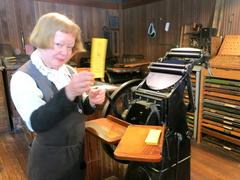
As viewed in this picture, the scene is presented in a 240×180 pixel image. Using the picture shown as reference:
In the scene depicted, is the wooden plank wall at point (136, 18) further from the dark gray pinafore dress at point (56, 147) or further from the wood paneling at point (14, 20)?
the dark gray pinafore dress at point (56, 147)

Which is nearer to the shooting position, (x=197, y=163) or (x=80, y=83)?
(x=80, y=83)

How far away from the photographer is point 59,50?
3.15ft

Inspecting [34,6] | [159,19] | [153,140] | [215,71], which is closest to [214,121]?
[215,71]

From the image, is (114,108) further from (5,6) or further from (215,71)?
(5,6)

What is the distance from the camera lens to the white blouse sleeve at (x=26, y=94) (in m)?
0.89

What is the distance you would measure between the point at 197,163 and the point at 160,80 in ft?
4.83

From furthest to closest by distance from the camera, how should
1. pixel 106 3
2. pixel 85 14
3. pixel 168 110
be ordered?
pixel 106 3, pixel 85 14, pixel 168 110

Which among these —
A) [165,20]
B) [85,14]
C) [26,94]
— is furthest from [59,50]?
[85,14]

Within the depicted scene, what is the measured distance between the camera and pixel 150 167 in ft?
4.76

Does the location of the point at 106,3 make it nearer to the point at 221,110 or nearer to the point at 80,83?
the point at 221,110

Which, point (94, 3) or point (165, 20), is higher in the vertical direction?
point (94, 3)

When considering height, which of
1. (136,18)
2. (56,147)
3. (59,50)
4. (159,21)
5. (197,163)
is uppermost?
(136,18)

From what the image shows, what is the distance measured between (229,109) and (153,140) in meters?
1.88

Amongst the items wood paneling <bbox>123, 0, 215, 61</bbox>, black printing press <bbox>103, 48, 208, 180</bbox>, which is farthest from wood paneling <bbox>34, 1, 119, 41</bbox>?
black printing press <bbox>103, 48, 208, 180</bbox>
